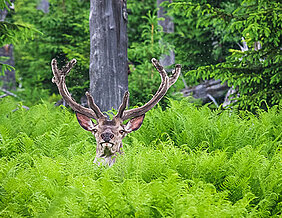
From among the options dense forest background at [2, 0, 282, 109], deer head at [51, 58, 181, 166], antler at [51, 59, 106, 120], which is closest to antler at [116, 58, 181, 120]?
deer head at [51, 58, 181, 166]

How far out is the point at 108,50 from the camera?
7652 mm

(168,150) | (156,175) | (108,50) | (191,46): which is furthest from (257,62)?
(156,175)

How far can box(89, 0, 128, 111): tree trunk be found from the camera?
7602 mm

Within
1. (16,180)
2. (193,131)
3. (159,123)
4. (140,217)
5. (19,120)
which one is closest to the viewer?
(140,217)

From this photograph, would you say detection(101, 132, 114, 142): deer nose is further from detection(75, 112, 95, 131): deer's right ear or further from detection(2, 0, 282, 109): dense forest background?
detection(2, 0, 282, 109): dense forest background

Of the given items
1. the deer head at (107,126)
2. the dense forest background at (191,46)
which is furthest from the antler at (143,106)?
the dense forest background at (191,46)

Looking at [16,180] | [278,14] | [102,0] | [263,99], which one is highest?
[102,0]

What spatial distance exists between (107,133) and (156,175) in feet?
2.71

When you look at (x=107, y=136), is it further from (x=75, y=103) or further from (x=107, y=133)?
(x=75, y=103)

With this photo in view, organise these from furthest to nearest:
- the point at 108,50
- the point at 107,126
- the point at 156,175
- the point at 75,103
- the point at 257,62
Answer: the point at 257,62 → the point at 108,50 → the point at 75,103 → the point at 107,126 → the point at 156,175

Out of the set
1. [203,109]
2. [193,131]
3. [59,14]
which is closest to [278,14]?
[203,109]

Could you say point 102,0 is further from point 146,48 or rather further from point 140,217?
point 140,217

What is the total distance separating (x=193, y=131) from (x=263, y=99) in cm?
223

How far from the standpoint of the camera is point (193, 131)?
20.6ft
